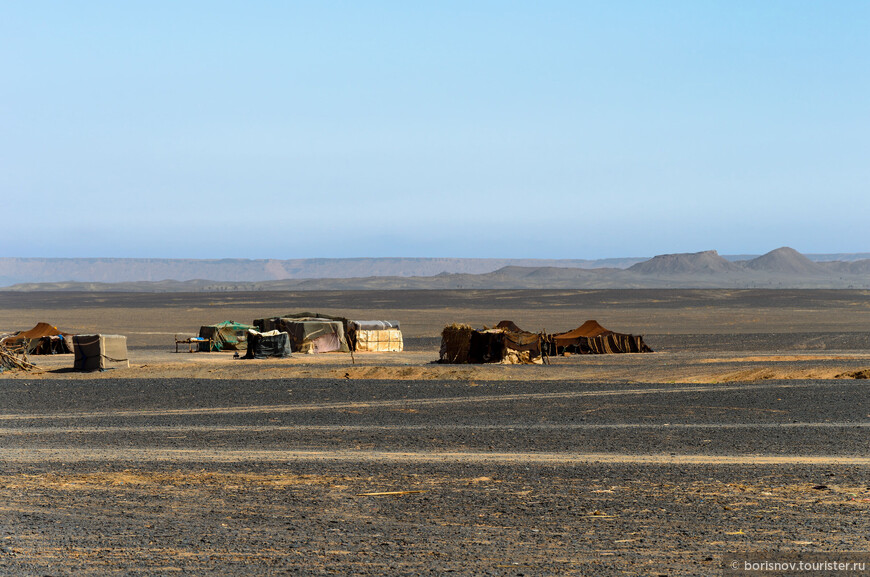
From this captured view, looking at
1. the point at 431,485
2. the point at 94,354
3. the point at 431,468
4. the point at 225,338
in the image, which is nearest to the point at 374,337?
the point at 225,338

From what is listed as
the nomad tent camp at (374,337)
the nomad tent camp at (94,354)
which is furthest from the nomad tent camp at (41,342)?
the nomad tent camp at (374,337)

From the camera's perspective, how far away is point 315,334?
45.7 m

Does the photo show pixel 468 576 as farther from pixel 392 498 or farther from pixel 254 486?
pixel 254 486

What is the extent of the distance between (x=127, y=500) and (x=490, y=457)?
20.7 feet

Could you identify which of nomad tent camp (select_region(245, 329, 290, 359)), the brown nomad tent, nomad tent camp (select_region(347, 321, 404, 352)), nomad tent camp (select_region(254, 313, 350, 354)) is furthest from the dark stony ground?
nomad tent camp (select_region(347, 321, 404, 352))

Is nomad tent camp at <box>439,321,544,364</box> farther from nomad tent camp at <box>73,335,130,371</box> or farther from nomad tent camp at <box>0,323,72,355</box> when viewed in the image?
nomad tent camp at <box>0,323,72,355</box>

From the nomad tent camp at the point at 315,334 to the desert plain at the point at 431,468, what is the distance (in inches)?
345

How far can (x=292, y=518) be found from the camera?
11.3 m

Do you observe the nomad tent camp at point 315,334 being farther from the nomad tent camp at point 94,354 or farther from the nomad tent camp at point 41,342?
the nomad tent camp at point 41,342

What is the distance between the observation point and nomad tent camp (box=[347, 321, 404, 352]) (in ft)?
153

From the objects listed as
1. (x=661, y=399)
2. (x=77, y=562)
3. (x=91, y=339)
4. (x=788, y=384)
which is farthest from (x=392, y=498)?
(x=91, y=339)

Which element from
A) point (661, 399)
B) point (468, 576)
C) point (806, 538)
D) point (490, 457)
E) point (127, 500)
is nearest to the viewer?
point (468, 576)

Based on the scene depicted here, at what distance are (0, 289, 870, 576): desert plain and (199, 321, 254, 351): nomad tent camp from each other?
1115 centimetres

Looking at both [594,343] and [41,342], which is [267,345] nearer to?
[41,342]
